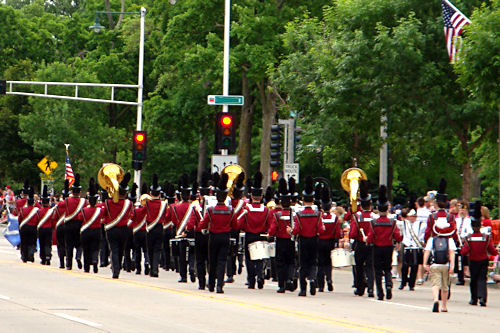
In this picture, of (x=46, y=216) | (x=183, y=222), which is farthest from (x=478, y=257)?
(x=46, y=216)

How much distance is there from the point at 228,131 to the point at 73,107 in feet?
114

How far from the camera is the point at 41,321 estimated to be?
15.1 meters

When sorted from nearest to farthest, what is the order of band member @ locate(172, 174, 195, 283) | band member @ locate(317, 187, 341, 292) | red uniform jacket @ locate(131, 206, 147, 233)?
band member @ locate(317, 187, 341, 292) < band member @ locate(172, 174, 195, 283) < red uniform jacket @ locate(131, 206, 147, 233)

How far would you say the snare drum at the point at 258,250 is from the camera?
2194 centimetres

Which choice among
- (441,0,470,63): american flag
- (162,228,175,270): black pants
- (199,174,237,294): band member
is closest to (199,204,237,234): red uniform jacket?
(199,174,237,294): band member

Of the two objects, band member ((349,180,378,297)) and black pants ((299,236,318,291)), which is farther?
band member ((349,180,378,297))

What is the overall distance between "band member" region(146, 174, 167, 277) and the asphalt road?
181 centimetres

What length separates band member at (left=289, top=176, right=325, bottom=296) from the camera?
21.5 m

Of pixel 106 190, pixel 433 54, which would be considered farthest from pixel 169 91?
pixel 106 190

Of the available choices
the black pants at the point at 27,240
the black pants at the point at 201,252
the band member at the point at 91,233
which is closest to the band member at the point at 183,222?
the black pants at the point at 201,252

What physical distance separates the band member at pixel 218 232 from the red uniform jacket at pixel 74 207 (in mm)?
7063

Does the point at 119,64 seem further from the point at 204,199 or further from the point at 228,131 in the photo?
the point at 204,199

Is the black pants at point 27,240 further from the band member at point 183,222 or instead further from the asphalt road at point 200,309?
the band member at point 183,222

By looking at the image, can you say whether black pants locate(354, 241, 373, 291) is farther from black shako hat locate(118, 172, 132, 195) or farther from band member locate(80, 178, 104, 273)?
band member locate(80, 178, 104, 273)
